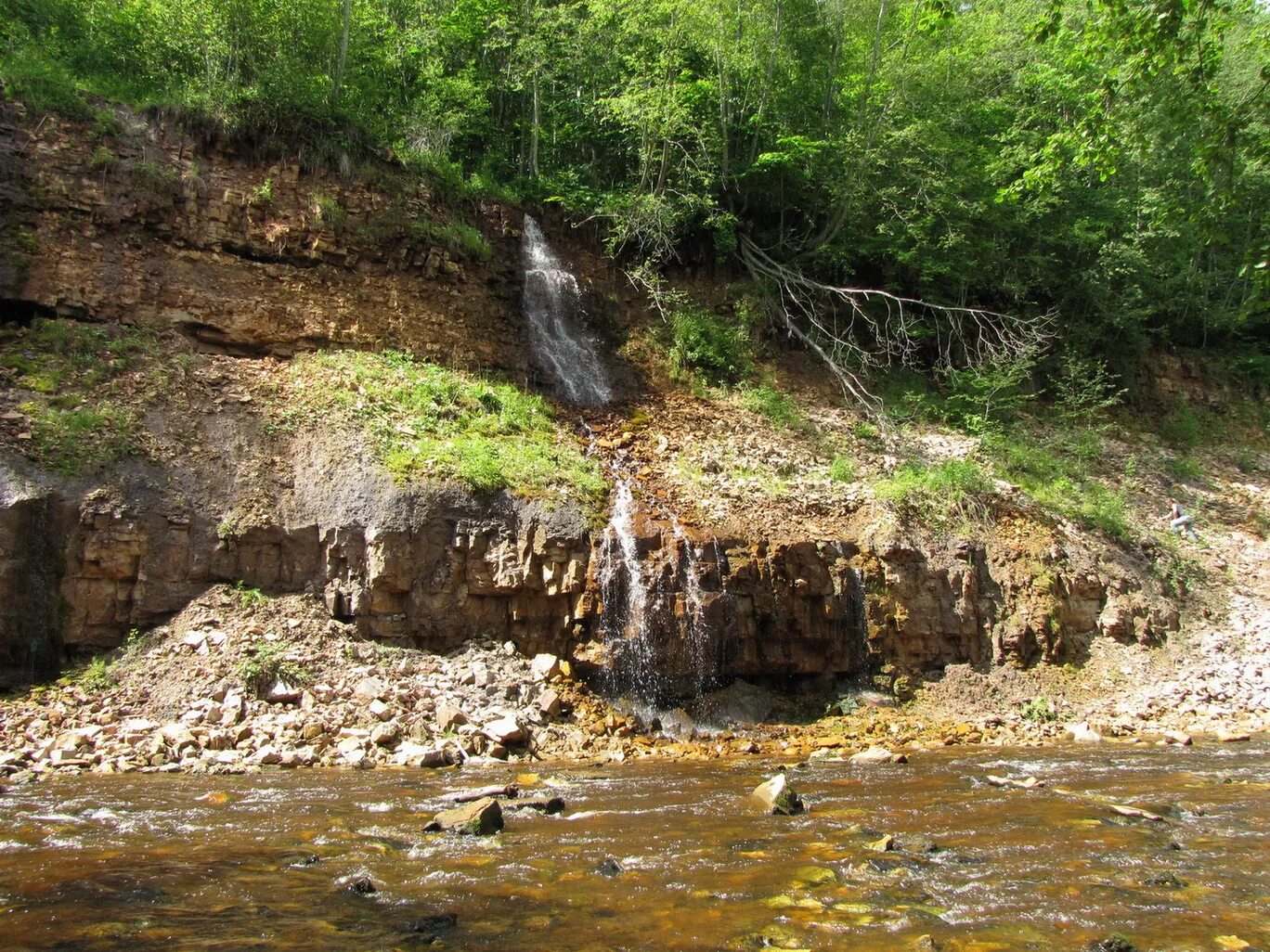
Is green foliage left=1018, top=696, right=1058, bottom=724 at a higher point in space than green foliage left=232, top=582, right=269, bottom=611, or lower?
lower

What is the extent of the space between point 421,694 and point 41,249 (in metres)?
9.88

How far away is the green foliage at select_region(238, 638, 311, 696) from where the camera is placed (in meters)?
9.63

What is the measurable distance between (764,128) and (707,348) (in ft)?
19.6

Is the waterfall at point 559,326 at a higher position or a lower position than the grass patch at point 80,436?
higher

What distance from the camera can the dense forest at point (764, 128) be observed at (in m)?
16.2

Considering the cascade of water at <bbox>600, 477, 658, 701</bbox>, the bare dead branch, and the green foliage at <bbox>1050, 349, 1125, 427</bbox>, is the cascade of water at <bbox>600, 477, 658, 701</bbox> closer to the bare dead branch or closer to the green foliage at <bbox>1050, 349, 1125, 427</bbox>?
the bare dead branch

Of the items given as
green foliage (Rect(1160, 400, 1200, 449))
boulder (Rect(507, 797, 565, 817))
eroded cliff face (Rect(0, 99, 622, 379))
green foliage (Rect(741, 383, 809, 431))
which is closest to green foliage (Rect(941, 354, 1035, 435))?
green foliage (Rect(741, 383, 809, 431))

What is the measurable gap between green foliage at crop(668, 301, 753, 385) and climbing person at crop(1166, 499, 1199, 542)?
9.60 metres

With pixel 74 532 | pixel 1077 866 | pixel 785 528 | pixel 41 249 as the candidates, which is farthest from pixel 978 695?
pixel 41 249

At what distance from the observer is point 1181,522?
1705 cm

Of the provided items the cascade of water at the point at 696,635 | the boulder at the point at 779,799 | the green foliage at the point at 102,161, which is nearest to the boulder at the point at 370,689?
the cascade of water at the point at 696,635

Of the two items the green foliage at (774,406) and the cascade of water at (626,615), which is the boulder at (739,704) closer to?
the cascade of water at (626,615)

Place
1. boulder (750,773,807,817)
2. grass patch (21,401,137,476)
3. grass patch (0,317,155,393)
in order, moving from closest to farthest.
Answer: boulder (750,773,807,817)
grass patch (21,401,137,476)
grass patch (0,317,155,393)

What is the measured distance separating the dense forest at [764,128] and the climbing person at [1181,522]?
16.5 feet
